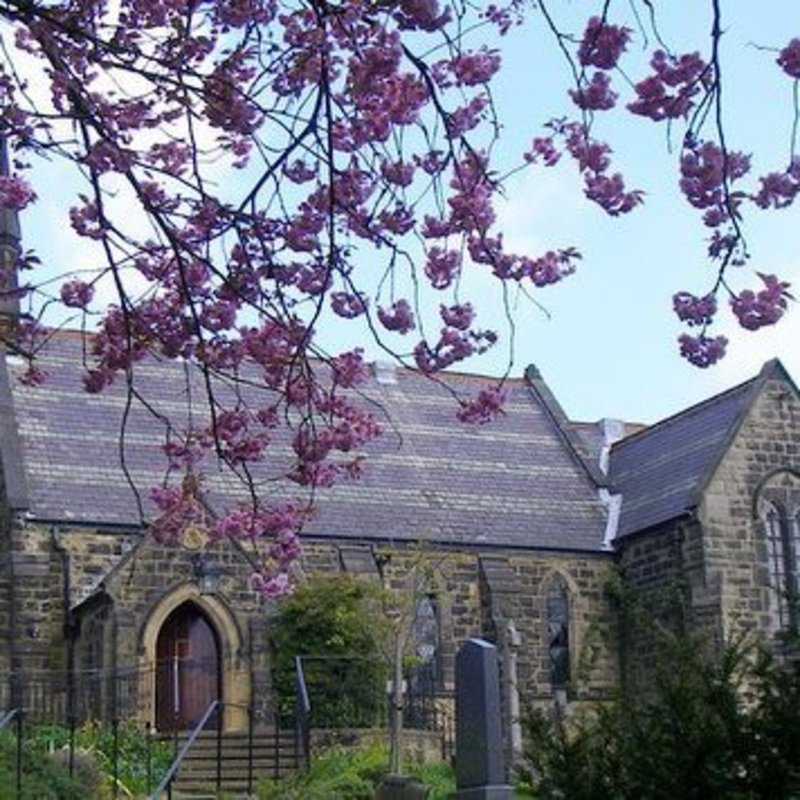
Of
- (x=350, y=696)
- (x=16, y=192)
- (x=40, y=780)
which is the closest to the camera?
(x=16, y=192)

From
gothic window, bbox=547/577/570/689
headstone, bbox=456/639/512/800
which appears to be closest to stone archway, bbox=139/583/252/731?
gothic window, bbox=547/577/570/689

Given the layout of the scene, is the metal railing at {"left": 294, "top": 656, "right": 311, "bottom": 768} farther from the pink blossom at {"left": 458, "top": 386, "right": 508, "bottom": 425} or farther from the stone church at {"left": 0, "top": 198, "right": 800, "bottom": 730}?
the pink blossom at {"left": 458, "top": 386, "right": 508, "bottom": 425}

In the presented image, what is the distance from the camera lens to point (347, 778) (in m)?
19.8

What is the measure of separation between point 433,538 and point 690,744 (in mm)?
20423

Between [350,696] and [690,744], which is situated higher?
[350,696]

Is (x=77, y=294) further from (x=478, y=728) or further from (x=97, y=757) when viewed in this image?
(x=97, y=757)

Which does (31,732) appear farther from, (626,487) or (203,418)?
(626,487)

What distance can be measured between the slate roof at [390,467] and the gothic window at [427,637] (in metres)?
1.29

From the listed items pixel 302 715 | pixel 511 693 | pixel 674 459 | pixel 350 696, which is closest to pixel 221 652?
pixel 350 696

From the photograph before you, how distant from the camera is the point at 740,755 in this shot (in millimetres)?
10188

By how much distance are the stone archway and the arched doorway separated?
250 mm

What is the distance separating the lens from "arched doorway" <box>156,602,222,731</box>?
27.1m

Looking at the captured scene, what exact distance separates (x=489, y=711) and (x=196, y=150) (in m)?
4.55

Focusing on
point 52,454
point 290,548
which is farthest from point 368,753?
point 290,548
